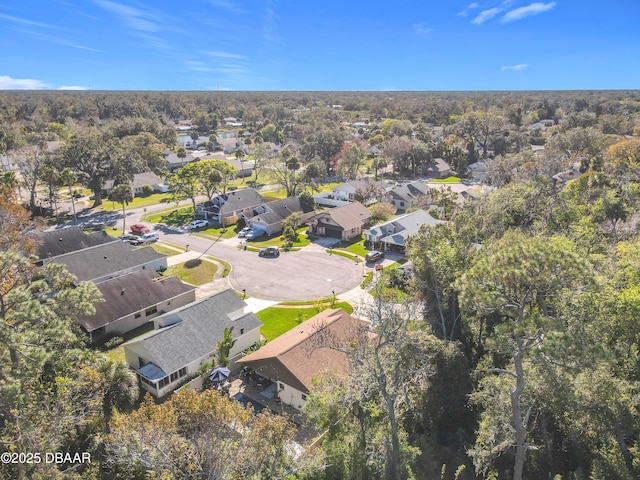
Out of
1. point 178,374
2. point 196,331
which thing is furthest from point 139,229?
point 178,374

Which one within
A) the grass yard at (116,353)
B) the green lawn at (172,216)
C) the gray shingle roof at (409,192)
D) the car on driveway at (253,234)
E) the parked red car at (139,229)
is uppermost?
the gray shingle roof at (409,192)

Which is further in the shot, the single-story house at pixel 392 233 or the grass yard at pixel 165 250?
the grass yard at pixel 165 250

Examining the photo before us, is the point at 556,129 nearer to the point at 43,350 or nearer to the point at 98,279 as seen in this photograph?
the point at 98,279

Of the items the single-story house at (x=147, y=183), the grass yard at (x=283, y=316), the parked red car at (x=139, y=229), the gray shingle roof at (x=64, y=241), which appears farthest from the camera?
the single-story house at (x=147, y=183)

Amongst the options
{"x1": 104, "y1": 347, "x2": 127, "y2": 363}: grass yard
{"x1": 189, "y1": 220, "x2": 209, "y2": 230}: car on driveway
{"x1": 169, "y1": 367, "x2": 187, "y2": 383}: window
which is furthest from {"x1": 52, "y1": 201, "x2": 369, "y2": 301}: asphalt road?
{"x1": 169, "y1": 367, "x2": 187, "y2": 383}: window

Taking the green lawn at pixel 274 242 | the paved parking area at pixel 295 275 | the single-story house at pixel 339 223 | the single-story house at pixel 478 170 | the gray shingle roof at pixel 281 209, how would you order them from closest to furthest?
the paved parking area at pixel 295 275 → the green lawn at pixel 274 242 → the single-story house at pixel 339 223 → the gray shingle roof at pixel 281 209 → the single-story house at pixel 478 170

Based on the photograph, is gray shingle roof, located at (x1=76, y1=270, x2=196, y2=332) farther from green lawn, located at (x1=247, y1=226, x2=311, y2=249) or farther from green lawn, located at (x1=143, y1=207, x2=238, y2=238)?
green lawn, located at (x1=143, y1=207, x2=238, y2=238)

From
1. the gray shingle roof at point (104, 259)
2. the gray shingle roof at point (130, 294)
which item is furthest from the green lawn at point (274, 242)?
the gray shingle roof at point (130, 294)

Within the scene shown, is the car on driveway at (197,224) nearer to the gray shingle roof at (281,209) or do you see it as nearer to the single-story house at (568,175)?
the gray shingle roof at (281,209)
